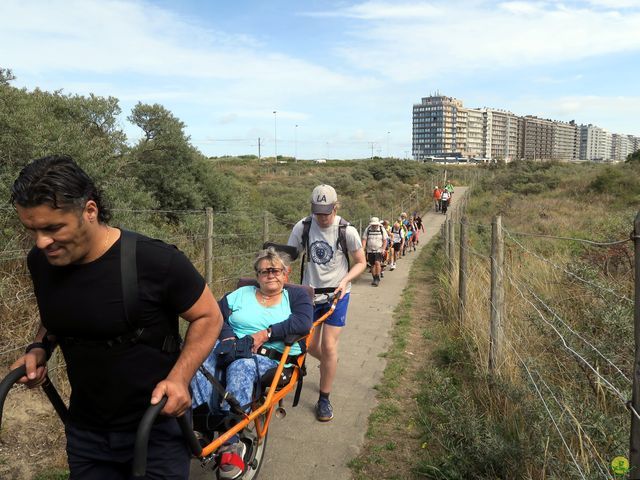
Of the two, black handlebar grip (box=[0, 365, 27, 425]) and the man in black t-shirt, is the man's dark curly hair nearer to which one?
the man in black t-shirt

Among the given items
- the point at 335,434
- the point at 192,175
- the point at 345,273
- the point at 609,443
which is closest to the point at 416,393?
the point at 335,434

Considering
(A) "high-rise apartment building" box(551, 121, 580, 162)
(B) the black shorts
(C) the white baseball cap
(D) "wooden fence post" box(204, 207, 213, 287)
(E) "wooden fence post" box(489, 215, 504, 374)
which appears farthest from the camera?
(A) "high-rise apartment building" box(551, 121, 580, 162)

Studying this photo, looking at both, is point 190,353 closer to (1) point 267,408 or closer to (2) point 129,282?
(2) point 129,282

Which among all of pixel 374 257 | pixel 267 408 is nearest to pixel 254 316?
pixel 267 408

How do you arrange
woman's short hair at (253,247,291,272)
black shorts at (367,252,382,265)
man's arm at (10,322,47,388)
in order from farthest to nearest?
black shorts at (367,252,382,265), woman's short hair at (253,247,291,272), man's arm at (10,322,47,388)

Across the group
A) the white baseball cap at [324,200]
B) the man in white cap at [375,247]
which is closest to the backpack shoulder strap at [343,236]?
the white baseball cap at [324,200]

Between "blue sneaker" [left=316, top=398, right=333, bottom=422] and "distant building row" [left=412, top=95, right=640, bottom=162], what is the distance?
14291 centimetres

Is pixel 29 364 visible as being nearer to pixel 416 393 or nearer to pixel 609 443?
pixel 609 443

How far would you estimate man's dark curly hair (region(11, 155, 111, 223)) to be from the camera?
1719mm

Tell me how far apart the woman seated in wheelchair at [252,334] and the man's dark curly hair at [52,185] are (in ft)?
4.89

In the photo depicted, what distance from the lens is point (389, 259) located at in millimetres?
13938

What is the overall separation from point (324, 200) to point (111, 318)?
2591mm

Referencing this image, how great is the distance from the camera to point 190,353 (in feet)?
6.56

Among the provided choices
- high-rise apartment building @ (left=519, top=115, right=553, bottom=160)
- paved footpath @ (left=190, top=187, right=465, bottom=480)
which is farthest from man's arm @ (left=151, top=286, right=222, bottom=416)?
high-rise apartment building @ (left=519, top=115, right=553, bottom=160)
